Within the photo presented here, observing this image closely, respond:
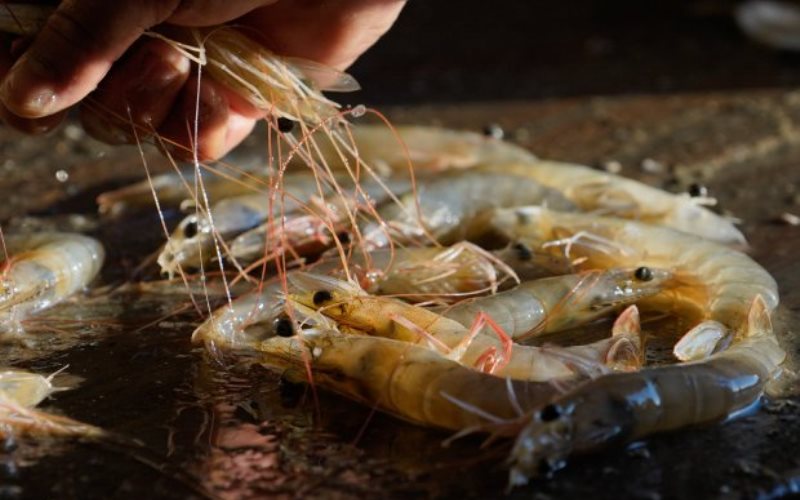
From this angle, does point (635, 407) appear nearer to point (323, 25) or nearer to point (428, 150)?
point (323, 25)

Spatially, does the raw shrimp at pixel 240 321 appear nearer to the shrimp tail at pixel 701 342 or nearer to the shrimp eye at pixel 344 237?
the shrimp eye at pixel 344 237

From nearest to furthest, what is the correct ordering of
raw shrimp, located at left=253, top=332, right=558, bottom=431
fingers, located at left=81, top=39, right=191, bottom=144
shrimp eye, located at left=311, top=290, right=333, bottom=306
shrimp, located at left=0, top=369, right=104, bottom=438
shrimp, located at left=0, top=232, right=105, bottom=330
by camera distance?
1. raw shrimp, located at left=253, top=332, right=558, bottom=431
2. shrimp, located at left=0, top=369, right=104, bottom=438
3. shrimp eye, located at left=311, top=290, right=333, bottom=306
4. fingers, located at left=81, top=39, right=191, bottom=144
5. shrimp, located at left=0, top=232, right=105, bottom=330

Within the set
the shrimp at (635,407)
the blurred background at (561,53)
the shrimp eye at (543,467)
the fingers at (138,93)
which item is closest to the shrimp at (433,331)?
the shrimp at (635,407)

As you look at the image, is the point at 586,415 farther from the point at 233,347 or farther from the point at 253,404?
the point at 233,347

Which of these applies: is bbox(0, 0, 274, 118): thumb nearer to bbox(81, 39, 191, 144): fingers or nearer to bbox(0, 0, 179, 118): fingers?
bbox(0, 0, 179, 118): fingers

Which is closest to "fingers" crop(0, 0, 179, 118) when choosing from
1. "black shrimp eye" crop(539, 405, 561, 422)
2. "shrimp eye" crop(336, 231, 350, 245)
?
"shrimp eye" crop(336, 231, 350, 245)

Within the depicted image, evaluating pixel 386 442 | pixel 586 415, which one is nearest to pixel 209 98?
pixel 386 442

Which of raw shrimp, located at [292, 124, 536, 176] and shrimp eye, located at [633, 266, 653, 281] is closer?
shrimp eye, located at [633, 266, 653, 281]
